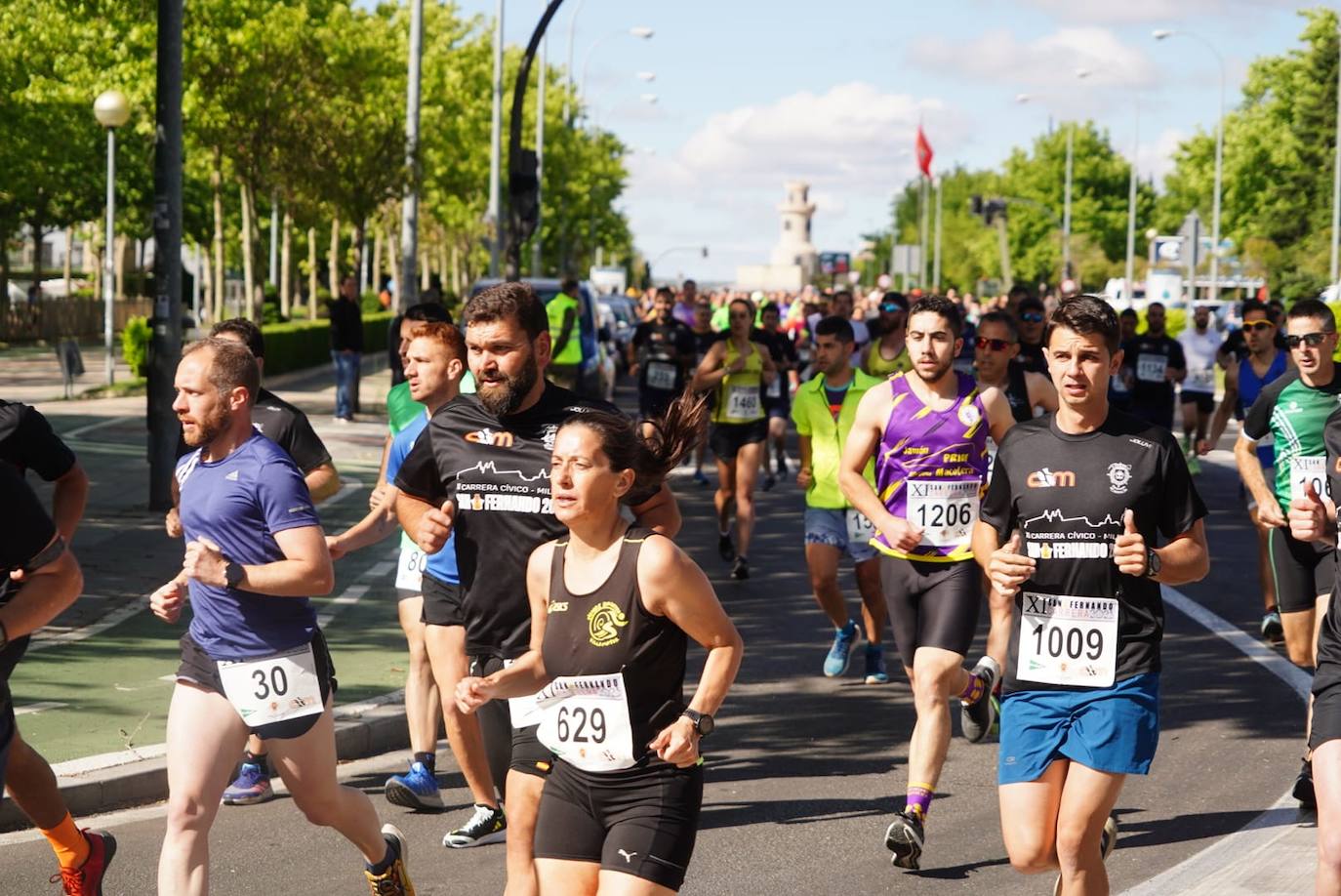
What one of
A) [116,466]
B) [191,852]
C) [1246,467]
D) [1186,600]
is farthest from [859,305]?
[191,852]

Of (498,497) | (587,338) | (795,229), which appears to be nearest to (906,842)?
(498,497)

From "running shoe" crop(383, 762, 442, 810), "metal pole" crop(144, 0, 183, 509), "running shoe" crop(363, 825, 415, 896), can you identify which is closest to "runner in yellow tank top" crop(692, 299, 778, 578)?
"metal pole" crop(144, 0, 183, 509)

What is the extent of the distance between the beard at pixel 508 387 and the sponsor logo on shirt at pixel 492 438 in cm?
7

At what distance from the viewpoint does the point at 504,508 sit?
5.59m

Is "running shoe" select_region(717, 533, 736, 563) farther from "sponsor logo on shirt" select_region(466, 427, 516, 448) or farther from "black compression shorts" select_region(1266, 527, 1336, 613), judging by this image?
"sponsor logo on shirt" select_region(466, 427, 516, 448)

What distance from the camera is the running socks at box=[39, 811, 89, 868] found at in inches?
225

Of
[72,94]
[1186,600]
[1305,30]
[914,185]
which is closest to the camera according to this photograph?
[1186,600]

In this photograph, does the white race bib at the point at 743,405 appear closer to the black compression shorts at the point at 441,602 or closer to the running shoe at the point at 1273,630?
the running shoe at the point at 1273,630

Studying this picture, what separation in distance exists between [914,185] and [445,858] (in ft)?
548

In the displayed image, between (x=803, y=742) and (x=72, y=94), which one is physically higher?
(x=72, y=94)

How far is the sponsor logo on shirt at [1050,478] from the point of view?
5324 mm

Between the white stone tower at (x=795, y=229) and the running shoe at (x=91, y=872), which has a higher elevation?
the white stone tower at (x=795, y=229)

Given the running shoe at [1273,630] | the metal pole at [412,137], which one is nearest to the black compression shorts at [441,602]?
the running shoe at [1273,630]

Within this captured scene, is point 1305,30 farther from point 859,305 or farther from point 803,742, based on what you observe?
point 803,742
